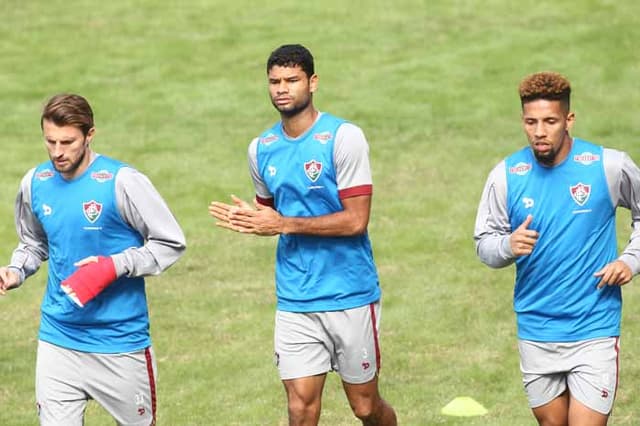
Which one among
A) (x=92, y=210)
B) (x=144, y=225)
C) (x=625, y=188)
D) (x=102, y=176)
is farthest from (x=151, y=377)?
(x=625, y=188)

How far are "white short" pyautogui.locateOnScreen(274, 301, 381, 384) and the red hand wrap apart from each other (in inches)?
69.9

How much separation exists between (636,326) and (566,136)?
6.38m

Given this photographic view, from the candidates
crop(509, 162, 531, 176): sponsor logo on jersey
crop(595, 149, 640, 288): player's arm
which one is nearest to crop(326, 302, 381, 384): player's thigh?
crop(509, 162, 531, 176): sponsor logo on jersey

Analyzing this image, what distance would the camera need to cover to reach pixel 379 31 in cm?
3069

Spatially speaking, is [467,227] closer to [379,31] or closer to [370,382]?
[370,382]

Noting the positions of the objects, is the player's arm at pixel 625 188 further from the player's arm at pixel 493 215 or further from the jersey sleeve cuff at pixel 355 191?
the jersey sleeve cuff at pixel 355 191

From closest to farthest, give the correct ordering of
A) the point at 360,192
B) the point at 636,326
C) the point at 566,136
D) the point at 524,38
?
the point at 566,136, the point at 360,192, the point at 636,326, the point at 524,38

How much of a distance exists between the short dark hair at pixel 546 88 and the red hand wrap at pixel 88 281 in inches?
115

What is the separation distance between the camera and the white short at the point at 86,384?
369 inches

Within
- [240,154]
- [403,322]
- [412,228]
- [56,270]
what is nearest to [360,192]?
[56,270]

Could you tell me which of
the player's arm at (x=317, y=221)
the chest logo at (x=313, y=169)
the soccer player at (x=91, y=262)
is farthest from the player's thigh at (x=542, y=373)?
the soccer player at (x=91, y=262)

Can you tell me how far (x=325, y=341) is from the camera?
1036 centimetres

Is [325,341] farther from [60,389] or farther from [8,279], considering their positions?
[8,279]

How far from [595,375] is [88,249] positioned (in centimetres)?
343
